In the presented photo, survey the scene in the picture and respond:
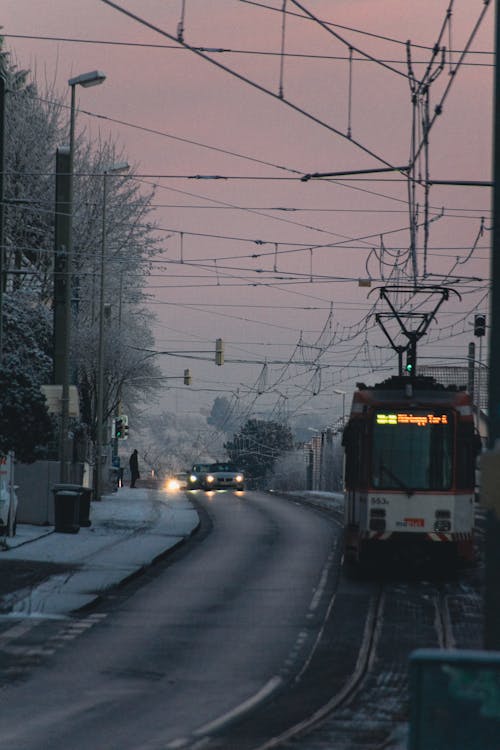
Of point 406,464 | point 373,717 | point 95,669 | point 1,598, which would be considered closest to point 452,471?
point 406,464

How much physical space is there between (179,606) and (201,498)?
35290mm

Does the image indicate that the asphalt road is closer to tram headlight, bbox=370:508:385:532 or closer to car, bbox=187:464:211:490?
tram headlight, bbox=370:508:385:532

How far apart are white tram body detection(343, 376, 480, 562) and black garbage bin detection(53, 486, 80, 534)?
1025cm

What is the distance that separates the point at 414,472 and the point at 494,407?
51.4 ft

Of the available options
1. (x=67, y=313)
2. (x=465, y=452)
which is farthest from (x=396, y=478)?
(x=67, y=313)

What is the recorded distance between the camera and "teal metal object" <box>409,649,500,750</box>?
6404 millimetres

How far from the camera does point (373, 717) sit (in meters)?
12.9

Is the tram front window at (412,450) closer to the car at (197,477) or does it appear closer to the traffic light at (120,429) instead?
the traffic light at (120,429)

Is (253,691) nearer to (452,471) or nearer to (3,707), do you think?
(3,707)

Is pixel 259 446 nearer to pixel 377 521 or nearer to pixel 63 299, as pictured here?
pixel 63 299

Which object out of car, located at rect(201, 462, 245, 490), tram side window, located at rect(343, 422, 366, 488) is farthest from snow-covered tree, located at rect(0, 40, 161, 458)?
tram side window, located at rect(343, 422, 366, 488)

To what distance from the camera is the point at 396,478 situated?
82.3ft

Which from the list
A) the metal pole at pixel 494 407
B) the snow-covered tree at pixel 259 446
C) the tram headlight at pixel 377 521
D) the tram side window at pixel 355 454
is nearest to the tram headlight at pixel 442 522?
the tram headlight at pixel 377 521

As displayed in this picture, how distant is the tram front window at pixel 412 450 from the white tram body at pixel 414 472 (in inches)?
0.7
